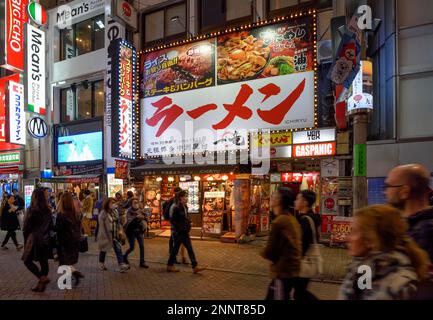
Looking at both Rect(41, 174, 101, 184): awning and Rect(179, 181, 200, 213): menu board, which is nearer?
Rect(179, 181, 200, 213): menu board

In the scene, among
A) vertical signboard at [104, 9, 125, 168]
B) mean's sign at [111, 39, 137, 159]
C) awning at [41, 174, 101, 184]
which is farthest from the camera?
vertical signboard at [104, 9, 125, 168]

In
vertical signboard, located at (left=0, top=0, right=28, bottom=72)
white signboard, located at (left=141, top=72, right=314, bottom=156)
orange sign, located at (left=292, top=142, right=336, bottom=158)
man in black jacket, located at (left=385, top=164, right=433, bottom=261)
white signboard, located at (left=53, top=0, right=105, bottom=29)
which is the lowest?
man in black jacket, located at (left=385, top=164, right=433, bottom=261)

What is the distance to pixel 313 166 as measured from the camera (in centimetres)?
1341

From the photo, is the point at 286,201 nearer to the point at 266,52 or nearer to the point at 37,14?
the point at 266,52

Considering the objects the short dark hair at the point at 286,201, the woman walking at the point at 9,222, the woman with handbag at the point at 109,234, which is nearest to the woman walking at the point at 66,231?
the woman with handbag at the point at 109,234

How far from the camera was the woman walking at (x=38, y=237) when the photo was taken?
696 centimetres

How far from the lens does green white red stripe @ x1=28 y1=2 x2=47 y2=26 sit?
1739cm

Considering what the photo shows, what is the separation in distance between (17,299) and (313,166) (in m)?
9.77

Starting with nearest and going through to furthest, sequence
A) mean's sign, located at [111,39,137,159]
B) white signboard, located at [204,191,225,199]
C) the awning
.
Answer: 1. white signboard, located at [204,191,225,199]
2. mean's sign, located at [111,39,137,159]
3. the awning

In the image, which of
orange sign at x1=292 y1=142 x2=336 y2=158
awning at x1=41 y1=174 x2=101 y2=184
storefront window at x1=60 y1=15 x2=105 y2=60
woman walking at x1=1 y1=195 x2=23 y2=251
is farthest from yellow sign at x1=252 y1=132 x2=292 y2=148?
storefront window at x1=60 y1=15 x2=105 y2=60

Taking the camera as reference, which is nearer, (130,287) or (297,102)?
(130,287)

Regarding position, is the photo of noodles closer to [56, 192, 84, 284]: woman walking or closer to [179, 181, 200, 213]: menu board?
[179, 181, 200, 213]: menu board

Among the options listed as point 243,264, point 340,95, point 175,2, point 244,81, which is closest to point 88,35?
point 175,2

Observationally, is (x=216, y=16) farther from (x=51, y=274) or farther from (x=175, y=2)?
(x=51, y=274)
